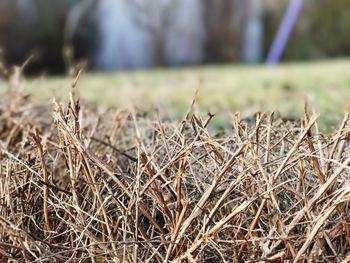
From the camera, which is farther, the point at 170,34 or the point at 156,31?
the point at 170,34

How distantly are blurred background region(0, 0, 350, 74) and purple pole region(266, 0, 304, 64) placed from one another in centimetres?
17

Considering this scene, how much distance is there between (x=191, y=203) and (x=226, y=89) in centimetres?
630

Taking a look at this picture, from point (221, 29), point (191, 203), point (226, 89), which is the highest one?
point (191, 203)

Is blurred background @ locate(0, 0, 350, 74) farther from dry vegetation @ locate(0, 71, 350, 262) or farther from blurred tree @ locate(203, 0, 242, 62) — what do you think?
dry vegetation @ locate(0, 71, 350, 262)

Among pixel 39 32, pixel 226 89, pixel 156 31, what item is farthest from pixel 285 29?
pixel 226 89

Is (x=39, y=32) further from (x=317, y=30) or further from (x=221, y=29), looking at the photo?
(x=317, y=30)

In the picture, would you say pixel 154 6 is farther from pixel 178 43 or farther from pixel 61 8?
pixel 61 8

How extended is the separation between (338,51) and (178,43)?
3731 mm

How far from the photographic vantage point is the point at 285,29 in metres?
15.3

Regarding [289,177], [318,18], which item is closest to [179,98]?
[289,177]

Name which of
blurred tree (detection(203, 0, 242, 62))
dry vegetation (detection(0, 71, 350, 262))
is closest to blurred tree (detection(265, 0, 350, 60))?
blurred tree (detection(203, 0, 242, 62))

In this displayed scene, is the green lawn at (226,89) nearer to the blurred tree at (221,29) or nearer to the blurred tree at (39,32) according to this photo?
the blurred tree at (39,32)

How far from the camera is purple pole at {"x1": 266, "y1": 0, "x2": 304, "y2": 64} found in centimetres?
1466

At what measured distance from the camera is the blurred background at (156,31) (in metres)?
13.6
